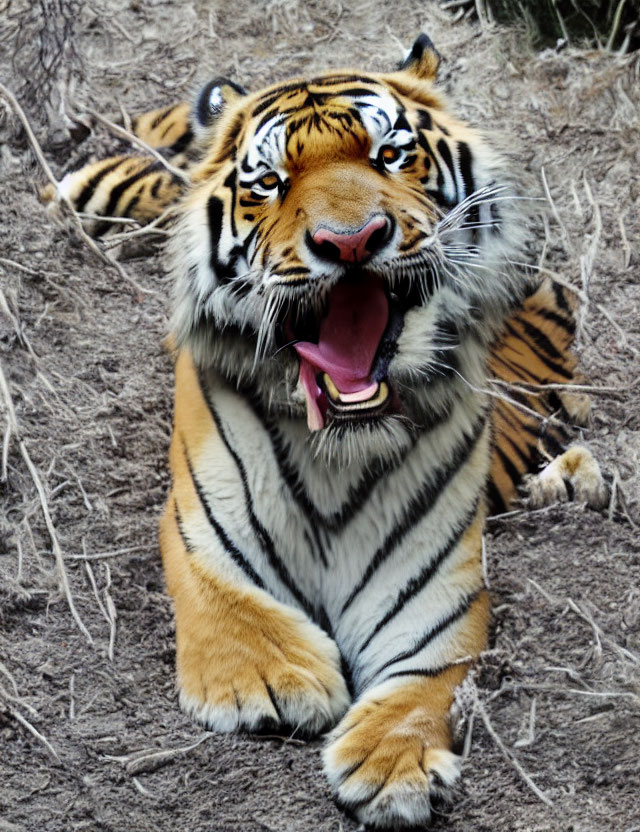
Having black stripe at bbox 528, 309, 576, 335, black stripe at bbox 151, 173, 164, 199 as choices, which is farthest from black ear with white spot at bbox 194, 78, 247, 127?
black stripe at bbox 528, 309, 576, 335

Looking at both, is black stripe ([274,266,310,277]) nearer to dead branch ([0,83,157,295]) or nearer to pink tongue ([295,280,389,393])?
pink tongue ([295,280,389,393])

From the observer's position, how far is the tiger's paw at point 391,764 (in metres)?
1.96

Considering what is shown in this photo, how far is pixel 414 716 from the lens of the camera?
2.11 meters

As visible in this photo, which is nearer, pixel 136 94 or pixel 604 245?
→ pixel 604 245

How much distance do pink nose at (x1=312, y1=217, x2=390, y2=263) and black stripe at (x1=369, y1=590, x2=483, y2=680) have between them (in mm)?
756

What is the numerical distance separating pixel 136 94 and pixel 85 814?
265 cm

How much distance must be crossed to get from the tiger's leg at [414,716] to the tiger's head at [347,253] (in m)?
0.34

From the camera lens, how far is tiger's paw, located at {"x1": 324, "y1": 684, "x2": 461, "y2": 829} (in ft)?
6.42

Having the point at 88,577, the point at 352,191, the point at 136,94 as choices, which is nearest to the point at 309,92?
the point at 352,191

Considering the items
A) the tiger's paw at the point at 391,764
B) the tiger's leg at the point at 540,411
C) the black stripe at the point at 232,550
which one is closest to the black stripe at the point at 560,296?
the tiger's leg at the point at 540,411

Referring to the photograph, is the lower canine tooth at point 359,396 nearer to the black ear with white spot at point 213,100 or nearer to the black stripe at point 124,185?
the black ear with white spot at point 213,100

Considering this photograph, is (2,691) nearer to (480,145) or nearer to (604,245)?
(480,145)

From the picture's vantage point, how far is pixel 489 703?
7.16 feet

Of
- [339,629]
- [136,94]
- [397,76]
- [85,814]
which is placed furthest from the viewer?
[136,94]
